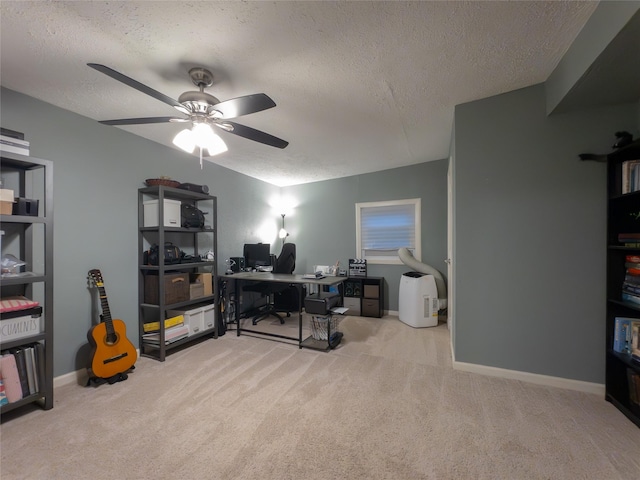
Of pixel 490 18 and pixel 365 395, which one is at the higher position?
pixel 490 18

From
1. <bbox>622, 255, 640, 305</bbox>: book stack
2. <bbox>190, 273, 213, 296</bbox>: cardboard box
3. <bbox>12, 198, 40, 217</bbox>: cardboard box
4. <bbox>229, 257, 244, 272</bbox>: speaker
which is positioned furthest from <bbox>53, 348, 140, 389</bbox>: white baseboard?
<bbox>622, 255, 640, 305</bbox>: book stack

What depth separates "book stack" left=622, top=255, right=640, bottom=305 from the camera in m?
1.78

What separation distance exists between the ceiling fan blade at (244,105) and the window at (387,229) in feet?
10.3

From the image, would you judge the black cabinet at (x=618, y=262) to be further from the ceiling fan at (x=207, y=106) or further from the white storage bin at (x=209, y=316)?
the white storage bin at (x=209, y=316)

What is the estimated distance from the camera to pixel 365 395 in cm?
204

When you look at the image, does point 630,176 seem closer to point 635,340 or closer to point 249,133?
point 635,340

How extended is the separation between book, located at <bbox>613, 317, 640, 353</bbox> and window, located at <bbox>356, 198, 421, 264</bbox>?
92.4 inches

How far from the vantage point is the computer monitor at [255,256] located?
13.6 feet

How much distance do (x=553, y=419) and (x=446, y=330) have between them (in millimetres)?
1792

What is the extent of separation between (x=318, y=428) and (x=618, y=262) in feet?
8.15

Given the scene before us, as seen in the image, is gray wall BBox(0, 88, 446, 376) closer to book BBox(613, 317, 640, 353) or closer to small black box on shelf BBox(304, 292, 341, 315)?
small black box on shelf BBox(304, 292, 341, 315)

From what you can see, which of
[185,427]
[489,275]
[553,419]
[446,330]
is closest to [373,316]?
[446,330]

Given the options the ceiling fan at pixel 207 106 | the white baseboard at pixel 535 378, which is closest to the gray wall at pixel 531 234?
the white baseboard at pixel 535 378

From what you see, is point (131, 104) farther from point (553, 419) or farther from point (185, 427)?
point (553, 419)
